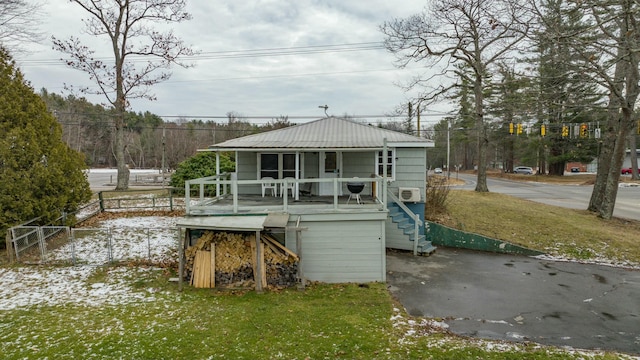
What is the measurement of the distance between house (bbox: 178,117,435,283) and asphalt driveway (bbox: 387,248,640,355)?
101cm

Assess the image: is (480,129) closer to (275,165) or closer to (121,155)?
(275,165)

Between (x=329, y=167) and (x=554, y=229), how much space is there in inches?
348

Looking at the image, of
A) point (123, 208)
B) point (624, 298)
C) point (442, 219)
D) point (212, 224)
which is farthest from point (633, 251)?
point (123, 208)

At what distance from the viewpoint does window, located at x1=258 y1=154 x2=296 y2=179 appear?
1210cm

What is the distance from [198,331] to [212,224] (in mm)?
2425

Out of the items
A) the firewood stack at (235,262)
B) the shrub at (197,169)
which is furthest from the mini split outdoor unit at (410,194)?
the shrub at (197,169)

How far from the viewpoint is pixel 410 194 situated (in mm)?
11695

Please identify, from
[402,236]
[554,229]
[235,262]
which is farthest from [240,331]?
[554,229]

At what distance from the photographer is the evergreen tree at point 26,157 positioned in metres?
9.95

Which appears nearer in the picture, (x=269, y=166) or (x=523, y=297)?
(x=523, y=297)

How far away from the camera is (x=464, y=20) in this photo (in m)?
19.9

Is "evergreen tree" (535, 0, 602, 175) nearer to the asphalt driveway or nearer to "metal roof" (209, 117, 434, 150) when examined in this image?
"metal roof" (209, 117, 434, 150)

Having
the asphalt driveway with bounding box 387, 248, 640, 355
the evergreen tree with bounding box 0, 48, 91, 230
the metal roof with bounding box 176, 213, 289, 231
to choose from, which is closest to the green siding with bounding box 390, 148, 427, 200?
the asphalt driveway with bounding box 387, 248, 640, 355

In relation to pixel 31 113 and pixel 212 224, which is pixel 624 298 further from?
pixel 31 113
